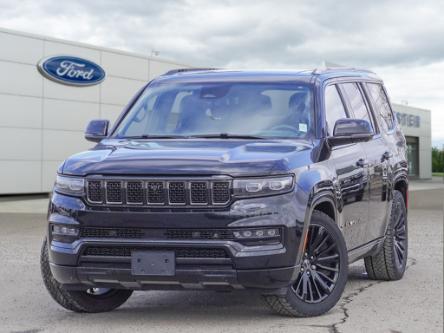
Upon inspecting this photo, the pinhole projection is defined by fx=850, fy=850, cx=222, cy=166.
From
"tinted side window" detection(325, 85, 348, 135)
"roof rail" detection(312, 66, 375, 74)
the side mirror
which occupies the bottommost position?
the side mirror

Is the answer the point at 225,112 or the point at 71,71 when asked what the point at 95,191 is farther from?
the point at 71,71

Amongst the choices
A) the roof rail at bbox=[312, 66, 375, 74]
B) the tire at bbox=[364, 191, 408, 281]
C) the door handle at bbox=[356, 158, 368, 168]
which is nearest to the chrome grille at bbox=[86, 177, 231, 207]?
the door handle at bbox=[356, 158, 368, 168]

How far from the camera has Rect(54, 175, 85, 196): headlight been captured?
19.0ft

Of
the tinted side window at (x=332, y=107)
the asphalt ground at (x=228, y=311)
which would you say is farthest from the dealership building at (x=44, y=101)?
the tinted side window at (x=332, y=107)

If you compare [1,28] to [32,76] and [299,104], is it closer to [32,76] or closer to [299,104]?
[32,76]

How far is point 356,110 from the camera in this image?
7.84 metres

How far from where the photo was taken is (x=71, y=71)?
29953 millimetres

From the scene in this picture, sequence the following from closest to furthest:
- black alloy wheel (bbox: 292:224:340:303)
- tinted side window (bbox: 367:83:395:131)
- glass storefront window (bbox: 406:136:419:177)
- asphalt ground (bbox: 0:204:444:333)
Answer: asphalt ground (bbox: 0:204:444:333) < black alloy wheel (bbox: 292:224:340:303) < tinted side window (bbox: 367:83:395:131) < glass storefront window (bbox: 406:136:419:177)

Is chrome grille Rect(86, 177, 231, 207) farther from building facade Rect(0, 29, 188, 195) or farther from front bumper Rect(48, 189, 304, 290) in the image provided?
building facade Rect(0, 29, 188, 195)

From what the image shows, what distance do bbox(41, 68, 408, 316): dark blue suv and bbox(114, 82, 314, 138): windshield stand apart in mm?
12

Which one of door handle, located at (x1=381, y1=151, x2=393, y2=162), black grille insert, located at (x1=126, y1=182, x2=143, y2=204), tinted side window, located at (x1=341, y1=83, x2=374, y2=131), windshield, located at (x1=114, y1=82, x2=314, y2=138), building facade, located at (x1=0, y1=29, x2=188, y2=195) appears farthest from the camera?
building facade, located at (x1=0, y1=29, x2=188, y2=195)

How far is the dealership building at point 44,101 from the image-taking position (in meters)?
27.9

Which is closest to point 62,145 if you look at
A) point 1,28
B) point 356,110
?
point 1,28

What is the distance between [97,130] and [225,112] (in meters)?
1.12
